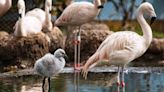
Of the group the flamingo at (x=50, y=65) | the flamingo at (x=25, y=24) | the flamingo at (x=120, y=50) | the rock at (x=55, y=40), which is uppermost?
the flamingo at (x=25, y=24)

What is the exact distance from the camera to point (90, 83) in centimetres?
996

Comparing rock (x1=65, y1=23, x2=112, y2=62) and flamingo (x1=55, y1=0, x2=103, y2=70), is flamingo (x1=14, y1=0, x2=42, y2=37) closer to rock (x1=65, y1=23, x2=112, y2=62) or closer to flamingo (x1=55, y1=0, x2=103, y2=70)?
rock (x1=65, y1=23, x2=112, y2=62)

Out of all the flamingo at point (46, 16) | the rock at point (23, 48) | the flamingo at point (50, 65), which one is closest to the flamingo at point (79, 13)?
the rock at point (23, 48)

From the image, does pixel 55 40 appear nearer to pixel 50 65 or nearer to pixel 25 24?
pixel 25 24

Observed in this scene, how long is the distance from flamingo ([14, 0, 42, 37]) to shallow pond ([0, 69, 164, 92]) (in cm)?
221

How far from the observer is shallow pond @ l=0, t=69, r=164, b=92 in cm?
916

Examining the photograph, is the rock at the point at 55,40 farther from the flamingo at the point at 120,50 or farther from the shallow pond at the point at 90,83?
the flamingo at the point at 120,50

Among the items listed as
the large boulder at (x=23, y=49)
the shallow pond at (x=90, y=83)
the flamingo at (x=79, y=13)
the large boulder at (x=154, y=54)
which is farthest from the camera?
the large boulder at (x=154, y=54)

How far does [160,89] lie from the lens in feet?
29.7

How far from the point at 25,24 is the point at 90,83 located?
14.4ft

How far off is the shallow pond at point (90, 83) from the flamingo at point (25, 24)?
221 centimetres

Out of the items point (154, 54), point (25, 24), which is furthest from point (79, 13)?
point (154, 54)

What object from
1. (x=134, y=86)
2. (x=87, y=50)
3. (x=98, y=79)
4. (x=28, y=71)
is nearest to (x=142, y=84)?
(x=134, y=86)

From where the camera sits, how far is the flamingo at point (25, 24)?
13022mm
